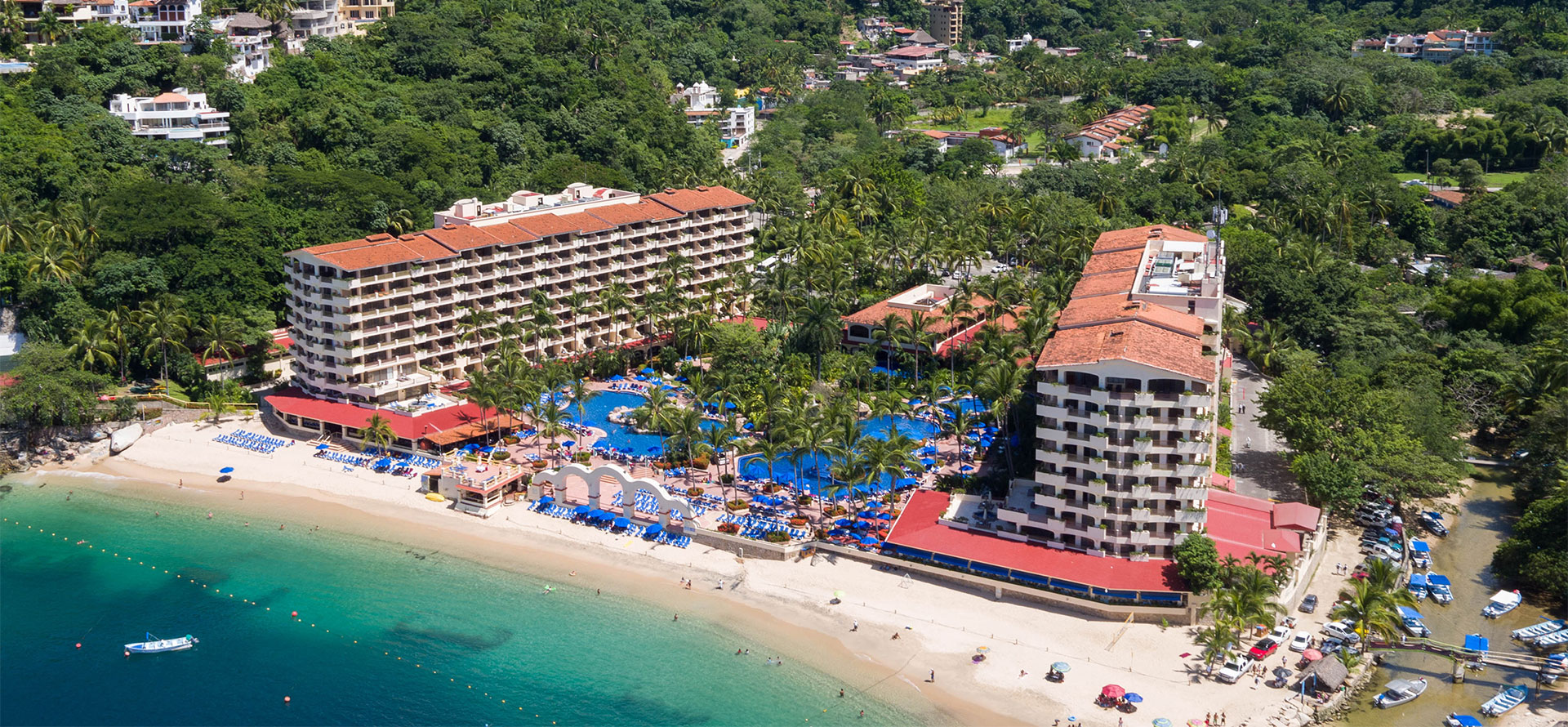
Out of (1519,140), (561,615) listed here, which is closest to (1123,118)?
(1519,140)

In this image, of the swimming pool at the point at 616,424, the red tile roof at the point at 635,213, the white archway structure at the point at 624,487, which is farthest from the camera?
the red tile roof at the point at 635,213

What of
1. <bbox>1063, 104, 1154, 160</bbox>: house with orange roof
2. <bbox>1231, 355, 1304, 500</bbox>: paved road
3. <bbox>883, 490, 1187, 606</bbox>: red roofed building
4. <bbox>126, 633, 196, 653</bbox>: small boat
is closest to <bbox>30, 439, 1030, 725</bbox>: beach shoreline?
<bbox>883, 490, 1187, 606</bbox>: red roofed building


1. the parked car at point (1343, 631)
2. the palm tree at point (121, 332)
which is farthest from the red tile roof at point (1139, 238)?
the palm tree at point (121, 332)

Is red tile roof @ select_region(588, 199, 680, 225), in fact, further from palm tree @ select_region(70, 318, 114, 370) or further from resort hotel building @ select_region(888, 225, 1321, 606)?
resort hotel building @ select_region(888, 225, 1321, 606)

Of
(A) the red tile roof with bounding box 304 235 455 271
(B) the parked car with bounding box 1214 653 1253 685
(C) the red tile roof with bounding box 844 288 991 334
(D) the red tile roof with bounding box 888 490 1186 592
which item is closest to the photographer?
(B) the parked car with bounding box 1214 653 1253 685

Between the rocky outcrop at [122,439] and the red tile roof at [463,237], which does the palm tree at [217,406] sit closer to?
the rocky outcrop at [122,439]
